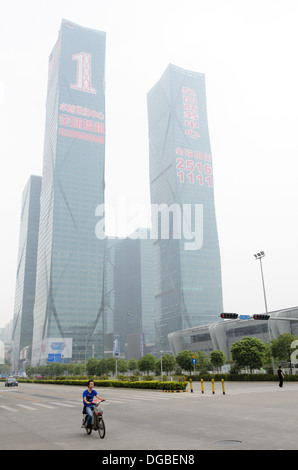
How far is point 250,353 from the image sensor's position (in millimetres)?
54156

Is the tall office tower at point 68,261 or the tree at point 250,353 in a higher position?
the tall office tower at point 68,261

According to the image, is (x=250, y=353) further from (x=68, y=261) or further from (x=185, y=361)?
(x=68, y=261)

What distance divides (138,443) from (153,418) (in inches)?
231

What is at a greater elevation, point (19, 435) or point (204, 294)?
point (204, 294)

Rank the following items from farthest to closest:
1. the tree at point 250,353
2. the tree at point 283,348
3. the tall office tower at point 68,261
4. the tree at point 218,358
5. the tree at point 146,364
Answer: the tall office tower at point 68,261 < the tree at point 146,364 < the tree at point 218,358 < the tree at point 250,353 < the tree at point 283,348

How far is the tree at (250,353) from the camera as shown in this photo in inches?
2131

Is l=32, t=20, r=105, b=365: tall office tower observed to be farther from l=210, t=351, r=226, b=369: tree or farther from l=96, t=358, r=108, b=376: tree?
l=210, t=351, r=226, b=369: tree

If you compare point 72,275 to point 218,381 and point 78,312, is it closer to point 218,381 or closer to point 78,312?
point 78,312

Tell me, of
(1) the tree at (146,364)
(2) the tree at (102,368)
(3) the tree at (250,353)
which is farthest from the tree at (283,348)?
(2) the tree at (102,368)

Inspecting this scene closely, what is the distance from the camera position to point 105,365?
93.2 metres

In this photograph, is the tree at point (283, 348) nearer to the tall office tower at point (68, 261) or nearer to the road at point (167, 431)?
the road at point (167, 431)

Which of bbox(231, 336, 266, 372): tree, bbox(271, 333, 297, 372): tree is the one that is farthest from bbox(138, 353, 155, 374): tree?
bbox(271, 333, 297, 372): tree

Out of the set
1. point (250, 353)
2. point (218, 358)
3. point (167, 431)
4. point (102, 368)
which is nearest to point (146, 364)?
point (218, 358)

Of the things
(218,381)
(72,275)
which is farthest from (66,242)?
(218,381)
